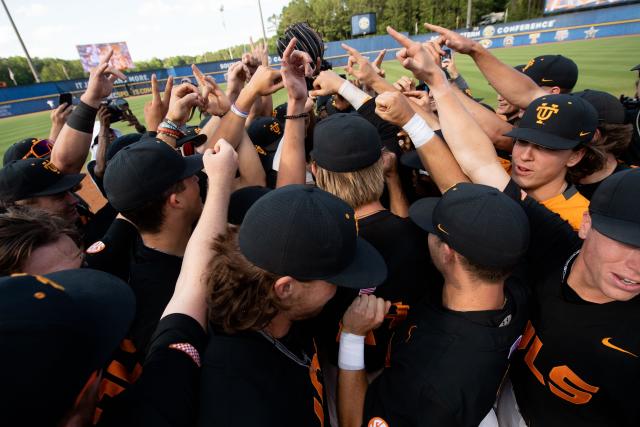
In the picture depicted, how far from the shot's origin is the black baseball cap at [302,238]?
4.26 ft

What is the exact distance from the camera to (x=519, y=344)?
5.98 ft

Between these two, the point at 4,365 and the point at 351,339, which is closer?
the point at 4,365

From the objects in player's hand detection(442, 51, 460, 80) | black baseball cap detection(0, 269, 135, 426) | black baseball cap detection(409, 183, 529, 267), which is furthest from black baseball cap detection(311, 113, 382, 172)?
player's hand detection(442, 51, 460, 80)

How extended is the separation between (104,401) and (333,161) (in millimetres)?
1692

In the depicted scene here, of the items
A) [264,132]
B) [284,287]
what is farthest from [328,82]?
[284,287]

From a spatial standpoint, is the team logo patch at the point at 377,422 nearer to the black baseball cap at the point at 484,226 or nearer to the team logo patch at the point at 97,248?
the black baseball cap at the point at 484,226

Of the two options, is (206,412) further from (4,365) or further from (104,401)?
(4,365)

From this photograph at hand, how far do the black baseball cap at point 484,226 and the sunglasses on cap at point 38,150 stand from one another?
4647mm

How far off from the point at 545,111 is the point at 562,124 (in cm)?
16

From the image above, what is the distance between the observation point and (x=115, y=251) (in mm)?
2277

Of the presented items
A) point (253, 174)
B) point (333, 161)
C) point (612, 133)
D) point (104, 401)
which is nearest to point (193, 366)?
point (104, 401)

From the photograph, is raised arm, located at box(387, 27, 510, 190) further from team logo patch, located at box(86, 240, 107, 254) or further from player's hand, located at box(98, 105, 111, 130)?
player's hand, located at box(98, 105, 111, 130)

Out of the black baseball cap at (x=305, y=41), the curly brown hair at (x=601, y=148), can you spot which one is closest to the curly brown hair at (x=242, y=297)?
the black baseball cap at (x=305, y=41)

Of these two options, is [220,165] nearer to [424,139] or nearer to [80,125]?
[424,139]
